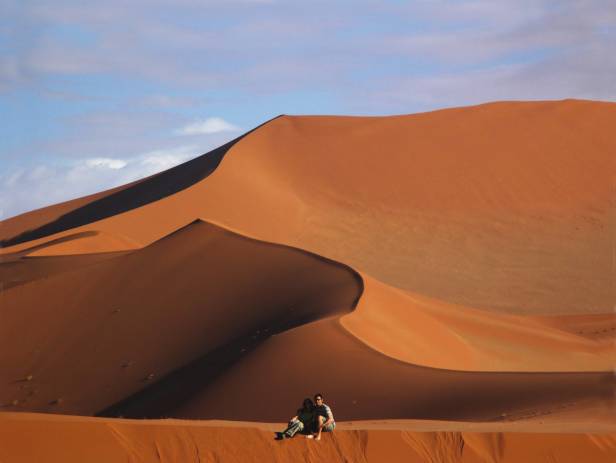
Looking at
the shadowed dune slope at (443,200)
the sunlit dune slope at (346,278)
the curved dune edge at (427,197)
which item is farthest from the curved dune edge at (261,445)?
the shadowed dune slope at (443,200)

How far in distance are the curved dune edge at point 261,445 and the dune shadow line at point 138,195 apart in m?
43.0

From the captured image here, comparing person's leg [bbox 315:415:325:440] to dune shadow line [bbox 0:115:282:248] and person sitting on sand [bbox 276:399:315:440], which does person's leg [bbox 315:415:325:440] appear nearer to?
person sitting on sand [bbox 276:399:315:440]

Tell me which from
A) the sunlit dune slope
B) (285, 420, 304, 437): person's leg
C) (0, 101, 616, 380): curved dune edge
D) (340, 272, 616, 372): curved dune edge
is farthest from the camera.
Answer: (0, 101, 616, 380): curved dune edge

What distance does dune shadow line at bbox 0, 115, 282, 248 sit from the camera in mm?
59062

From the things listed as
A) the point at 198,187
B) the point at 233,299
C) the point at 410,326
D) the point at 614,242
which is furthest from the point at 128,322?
the point at 614,242

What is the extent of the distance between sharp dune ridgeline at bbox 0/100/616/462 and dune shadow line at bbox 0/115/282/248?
0.93ft

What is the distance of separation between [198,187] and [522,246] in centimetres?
1539

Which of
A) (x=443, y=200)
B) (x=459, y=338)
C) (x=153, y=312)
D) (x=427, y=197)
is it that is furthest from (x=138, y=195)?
(x=459, y=338)

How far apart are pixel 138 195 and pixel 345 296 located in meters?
37.5

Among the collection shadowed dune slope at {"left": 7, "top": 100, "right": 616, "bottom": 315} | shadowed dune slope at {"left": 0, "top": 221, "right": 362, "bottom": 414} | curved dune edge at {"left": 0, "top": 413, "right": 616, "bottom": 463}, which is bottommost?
curved dune edge at {"left": 0, "top": 413, "right": 616, "bottom": 463}

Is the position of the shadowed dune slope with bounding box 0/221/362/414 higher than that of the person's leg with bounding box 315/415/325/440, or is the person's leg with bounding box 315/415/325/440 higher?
the shadowed dune slope with bounding box 0/221/362/414

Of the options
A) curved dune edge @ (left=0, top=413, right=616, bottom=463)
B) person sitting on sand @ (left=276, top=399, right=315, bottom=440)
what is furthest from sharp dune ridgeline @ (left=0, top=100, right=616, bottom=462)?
person sitting on sand @ (left=276, top=399, right=315, bottom=440)

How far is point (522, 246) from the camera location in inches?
2069

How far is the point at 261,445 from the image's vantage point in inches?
520
